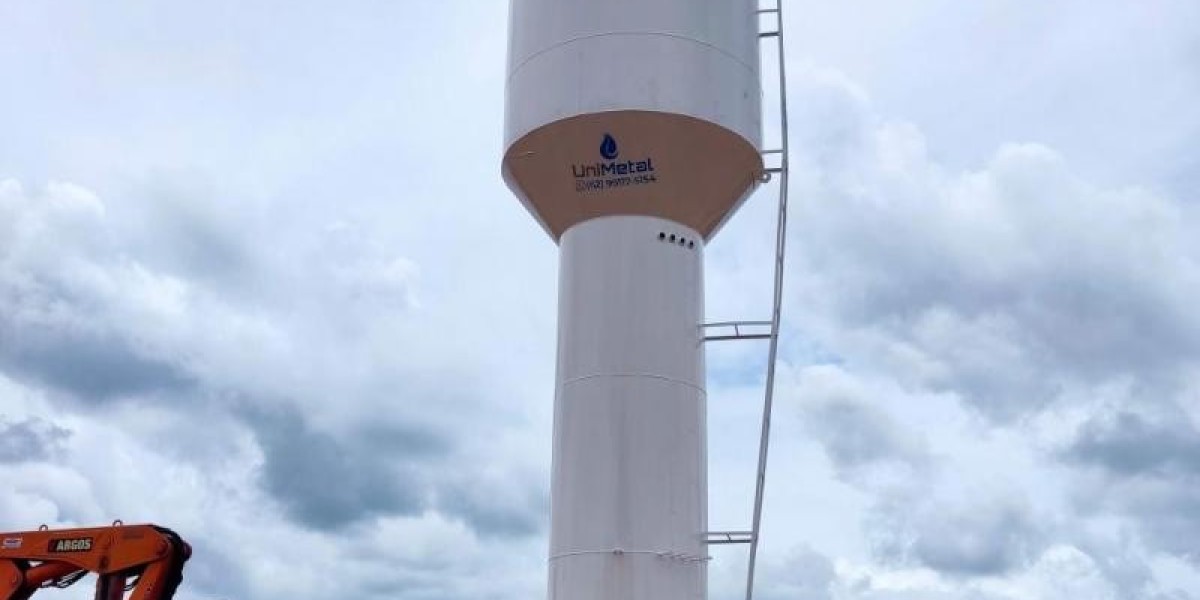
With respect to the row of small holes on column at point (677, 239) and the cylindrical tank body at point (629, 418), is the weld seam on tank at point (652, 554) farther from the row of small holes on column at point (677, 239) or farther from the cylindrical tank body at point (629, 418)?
the row of small holes on column at point (677, 239)

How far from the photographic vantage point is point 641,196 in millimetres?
14695

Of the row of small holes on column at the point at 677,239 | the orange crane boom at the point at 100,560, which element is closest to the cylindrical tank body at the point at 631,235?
the row of small holes on column at the point at 677,239

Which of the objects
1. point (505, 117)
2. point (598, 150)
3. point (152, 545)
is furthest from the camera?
point (505, 117)

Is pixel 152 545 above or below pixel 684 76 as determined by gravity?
below

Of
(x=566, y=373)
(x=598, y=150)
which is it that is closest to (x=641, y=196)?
(x=598, y=150)

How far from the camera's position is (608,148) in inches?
576

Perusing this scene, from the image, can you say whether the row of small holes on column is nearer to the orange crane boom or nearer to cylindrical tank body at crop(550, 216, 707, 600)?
cylindrical tank body at crop(550, 216, 707, 600)

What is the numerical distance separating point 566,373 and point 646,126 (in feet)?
9.71

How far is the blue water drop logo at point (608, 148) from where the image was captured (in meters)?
14.6

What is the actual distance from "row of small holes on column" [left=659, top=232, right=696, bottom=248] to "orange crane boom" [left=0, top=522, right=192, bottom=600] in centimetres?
636

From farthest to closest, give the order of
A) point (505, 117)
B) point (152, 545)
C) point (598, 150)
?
point (505, 117)
point (598, 150)
point (152, 545)

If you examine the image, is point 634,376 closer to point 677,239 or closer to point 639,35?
point 677,239

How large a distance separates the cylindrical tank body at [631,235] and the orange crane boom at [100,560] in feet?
13.7

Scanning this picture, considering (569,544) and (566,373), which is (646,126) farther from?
(569,544)
